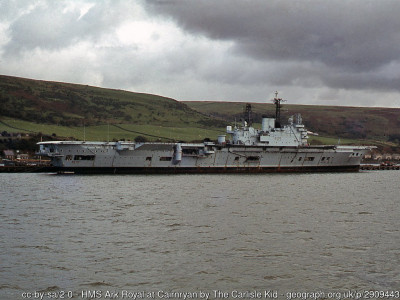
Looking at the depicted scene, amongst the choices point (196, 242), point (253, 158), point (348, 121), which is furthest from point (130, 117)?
point (196, 242)

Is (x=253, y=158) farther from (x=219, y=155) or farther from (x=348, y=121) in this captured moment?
(x=348, y=121)

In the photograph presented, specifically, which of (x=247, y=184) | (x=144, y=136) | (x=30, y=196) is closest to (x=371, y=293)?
(x=30, y=196)

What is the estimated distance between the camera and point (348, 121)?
510 ft

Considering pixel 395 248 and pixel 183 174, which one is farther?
pixel 183 174

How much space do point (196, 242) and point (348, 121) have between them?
146522 millimetres

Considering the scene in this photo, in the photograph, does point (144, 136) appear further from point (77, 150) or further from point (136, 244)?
point (136, 244)

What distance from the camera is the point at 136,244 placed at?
17.2m

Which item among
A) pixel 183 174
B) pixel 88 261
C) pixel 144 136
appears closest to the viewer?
pixel 88 261

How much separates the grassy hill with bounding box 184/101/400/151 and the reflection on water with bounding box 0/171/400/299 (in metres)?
102

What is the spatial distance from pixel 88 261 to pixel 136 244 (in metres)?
2.60

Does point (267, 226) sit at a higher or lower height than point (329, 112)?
lower

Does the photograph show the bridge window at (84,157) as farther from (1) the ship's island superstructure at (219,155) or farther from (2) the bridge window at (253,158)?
(2) the bridge window at (253,158)

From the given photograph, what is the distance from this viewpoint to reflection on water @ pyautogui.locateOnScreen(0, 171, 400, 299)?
13.3m

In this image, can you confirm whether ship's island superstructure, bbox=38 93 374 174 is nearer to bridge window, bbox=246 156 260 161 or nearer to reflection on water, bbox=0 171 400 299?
bridge window, bbox=246 156 260 161
